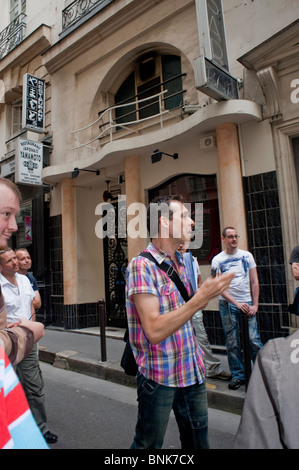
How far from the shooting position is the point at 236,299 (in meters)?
4.68

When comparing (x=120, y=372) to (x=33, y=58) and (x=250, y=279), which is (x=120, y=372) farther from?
(x=33, y=58)

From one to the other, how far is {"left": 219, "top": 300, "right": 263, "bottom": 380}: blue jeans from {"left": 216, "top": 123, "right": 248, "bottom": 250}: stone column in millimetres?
1588

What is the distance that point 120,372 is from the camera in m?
5.20

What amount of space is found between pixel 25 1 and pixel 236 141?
424 inches

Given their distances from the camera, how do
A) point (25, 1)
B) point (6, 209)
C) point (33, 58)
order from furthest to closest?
point (25, 1) < point (33, 58) < point (6, 209)

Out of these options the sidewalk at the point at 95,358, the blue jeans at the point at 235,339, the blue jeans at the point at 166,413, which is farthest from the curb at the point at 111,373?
the blue jeans at the point at 166,413

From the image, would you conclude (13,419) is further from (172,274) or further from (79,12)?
(79,12)

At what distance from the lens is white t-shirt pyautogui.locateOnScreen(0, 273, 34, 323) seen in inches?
134

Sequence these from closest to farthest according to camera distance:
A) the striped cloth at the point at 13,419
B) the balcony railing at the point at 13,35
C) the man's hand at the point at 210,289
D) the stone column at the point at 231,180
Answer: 1. the striped cloth at the point at 13,419
2. the man's hand at the point at 210,289
3. the stone column at the point at 231,180
4. the balcony railing at the point at 13,35

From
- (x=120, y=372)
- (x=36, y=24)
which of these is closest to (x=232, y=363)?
(x=120, y=372)

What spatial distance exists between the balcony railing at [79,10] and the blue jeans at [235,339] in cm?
808

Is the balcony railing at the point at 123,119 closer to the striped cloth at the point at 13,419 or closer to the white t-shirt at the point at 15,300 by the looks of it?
the white t-shirt at the point at 15,300

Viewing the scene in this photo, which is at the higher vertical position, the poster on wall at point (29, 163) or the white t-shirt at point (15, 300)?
the poster on wall at point (29, 163)

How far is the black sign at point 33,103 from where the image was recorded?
984 centimetres
